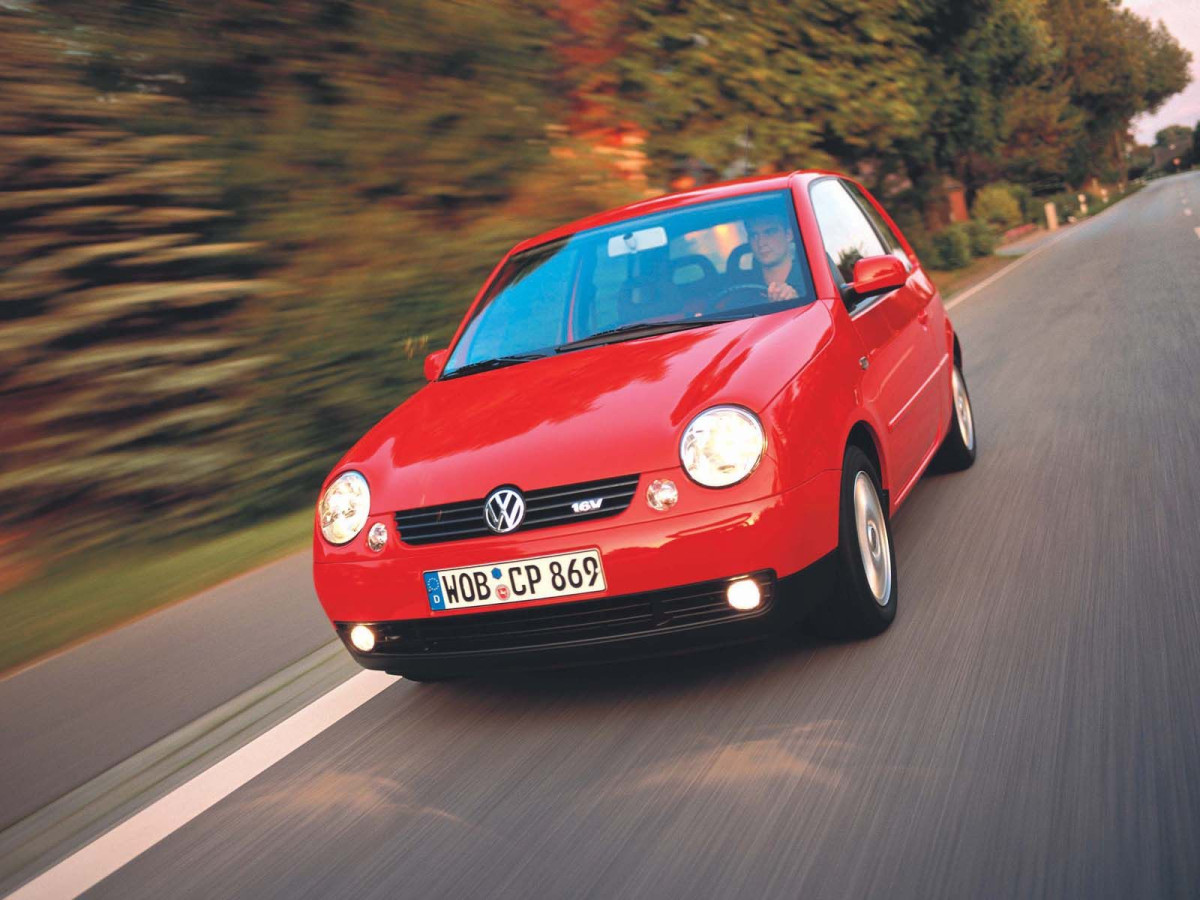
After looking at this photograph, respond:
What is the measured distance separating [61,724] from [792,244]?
3141mm

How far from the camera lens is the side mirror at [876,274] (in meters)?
4.55

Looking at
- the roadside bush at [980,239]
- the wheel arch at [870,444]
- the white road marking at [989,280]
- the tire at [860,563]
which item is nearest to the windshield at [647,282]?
the wheel arch at [870,444]

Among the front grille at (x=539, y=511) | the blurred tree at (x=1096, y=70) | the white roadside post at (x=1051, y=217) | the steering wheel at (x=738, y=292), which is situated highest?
the blurred tree at (x=1096, y=70)

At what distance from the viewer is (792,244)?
4676 millimetres

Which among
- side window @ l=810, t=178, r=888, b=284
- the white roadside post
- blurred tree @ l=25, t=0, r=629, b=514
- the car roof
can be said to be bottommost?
the white roadside post

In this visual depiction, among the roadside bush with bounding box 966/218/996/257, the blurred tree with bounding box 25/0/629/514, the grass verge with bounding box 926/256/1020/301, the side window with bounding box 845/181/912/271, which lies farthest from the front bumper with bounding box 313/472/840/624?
the roadside bush with bounding box 966/218/996/257

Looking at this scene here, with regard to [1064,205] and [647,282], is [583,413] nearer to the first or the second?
[647,282]

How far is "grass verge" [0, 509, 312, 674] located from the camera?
17.5 ft

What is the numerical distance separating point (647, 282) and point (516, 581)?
65.8 inches

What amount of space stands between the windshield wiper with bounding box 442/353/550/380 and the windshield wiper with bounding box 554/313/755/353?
11 cm

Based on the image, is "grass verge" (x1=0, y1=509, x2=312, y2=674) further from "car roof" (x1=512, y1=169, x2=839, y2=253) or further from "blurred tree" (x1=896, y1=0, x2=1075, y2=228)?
"blurred tree" (x1=896, y1=0, x2=1075, y2=228)

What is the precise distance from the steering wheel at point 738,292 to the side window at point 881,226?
159 cm

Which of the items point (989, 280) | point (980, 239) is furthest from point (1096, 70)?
point (989, 280)

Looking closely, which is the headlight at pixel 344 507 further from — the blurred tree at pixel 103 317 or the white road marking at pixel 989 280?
the white road marking at pixel 989 280
